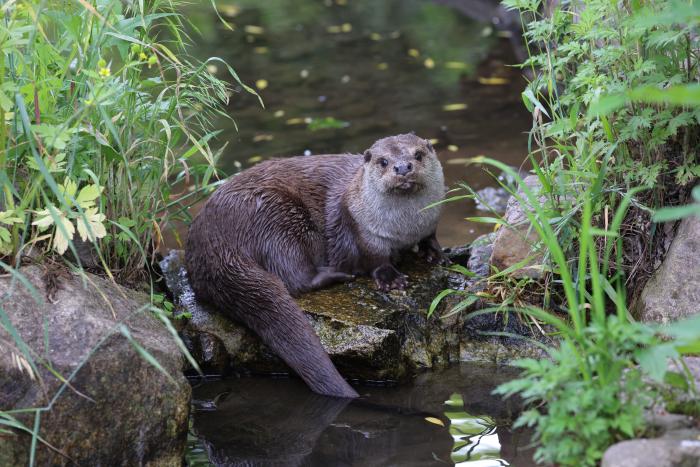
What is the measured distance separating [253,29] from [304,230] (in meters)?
5.56

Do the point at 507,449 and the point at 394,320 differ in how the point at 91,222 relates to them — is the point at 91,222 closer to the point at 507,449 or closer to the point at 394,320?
the point at 394,320

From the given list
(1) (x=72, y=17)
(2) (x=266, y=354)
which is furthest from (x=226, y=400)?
(1) (x=72, y=17)

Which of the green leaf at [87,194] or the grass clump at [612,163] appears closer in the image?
the grass clump at [612,163]

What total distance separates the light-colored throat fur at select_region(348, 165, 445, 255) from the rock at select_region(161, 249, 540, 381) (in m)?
0.15

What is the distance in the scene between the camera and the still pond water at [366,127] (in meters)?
2.76

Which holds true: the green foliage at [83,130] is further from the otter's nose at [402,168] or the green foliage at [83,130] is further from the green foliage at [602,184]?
the green foliage at [602,184]

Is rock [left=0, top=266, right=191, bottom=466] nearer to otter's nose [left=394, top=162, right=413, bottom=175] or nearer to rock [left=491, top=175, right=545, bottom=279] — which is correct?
otter's nose [left=394, top=162, right=413, bottom=175]

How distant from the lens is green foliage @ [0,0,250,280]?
2.53 m

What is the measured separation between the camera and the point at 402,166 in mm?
3316

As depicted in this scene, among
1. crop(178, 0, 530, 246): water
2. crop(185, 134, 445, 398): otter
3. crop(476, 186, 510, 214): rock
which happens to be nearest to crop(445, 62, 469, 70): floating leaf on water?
crop(178, 0, 530, 246): water

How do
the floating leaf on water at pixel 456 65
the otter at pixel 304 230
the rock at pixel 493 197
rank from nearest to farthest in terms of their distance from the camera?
the otter at pixel 304 230 < the rock at pixel 493 197 < the floating leaf on water at pixel 456 65

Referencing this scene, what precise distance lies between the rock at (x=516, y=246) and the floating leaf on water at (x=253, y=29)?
566cm

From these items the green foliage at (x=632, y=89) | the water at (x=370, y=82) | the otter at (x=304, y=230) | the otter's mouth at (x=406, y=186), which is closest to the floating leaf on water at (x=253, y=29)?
the water at (x=370, y=82)

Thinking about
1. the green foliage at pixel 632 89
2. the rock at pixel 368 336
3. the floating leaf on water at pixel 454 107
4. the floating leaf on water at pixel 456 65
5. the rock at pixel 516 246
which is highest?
the green foliage at pixel 632 89
